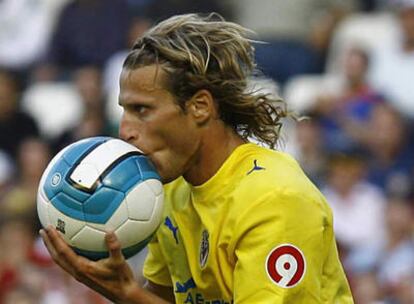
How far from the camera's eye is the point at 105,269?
4926 millimetres

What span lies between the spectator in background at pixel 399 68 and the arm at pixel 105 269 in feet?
20.7

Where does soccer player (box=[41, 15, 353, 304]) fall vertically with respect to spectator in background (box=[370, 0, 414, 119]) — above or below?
above

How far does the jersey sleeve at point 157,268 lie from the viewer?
5.68 meters

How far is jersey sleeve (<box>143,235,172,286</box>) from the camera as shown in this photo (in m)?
5.68

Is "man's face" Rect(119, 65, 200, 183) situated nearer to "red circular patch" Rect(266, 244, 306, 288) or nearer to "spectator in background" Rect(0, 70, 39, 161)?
"red circular patch" Rect(266, 244, 306, 288)

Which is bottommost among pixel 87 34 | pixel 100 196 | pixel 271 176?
pixel 87 34

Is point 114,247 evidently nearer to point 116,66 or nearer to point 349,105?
point 349,105

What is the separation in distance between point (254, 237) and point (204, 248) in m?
0.34

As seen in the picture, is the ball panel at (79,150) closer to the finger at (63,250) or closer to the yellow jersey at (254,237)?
the finger at (63,250)

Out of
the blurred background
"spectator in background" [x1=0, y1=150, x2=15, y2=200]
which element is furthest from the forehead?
"spectator in background" [x1=0, y1=150, x2=15, y2=200]

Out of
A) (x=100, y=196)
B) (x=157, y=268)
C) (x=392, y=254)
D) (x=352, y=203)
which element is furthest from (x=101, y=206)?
(x=352, y=203)

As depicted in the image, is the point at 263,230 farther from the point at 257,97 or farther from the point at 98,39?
the point at 98,39

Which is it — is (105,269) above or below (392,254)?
above

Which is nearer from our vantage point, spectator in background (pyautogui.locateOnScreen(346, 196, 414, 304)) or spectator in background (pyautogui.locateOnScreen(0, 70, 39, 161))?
spectator in background (pyautogui.locateOnScreen(346, 196, 414, 304))
